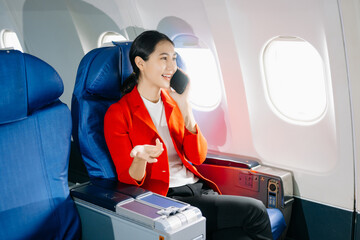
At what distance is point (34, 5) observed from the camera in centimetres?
511

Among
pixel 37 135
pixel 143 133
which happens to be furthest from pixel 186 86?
pixel 37 135

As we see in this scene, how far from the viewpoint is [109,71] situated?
101 inches

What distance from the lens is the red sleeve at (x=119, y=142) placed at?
95.1 inches

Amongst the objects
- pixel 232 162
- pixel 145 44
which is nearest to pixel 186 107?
pixel 145 44

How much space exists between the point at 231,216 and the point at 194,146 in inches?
17.7

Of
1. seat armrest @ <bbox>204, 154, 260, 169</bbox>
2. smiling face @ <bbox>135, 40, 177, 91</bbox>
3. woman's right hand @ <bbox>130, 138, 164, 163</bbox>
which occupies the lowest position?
seat armrest @ <bbox>204, 154, 260, 169</bbox>

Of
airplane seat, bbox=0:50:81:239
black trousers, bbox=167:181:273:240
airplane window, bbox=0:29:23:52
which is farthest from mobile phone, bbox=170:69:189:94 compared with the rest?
airplane window, bbox=0:29:23:52

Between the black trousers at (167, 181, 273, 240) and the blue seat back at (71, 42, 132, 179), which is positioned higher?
the blue seat back at (71, 42, 132, 179)

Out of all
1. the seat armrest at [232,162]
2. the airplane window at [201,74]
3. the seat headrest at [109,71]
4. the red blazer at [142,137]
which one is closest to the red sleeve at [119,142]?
the red blazer at [142,137]

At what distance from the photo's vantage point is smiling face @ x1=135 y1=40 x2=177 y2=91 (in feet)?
8.45

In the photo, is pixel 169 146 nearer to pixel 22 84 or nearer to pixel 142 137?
pixel 142 137

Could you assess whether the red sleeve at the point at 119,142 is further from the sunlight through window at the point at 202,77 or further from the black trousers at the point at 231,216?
the sunlight through window at the point at 202,77

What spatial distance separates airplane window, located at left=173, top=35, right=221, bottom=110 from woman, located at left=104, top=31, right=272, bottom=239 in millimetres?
951

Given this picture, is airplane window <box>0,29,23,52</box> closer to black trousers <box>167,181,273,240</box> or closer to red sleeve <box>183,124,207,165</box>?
red sleeve <box>183,124,207,165</box>
